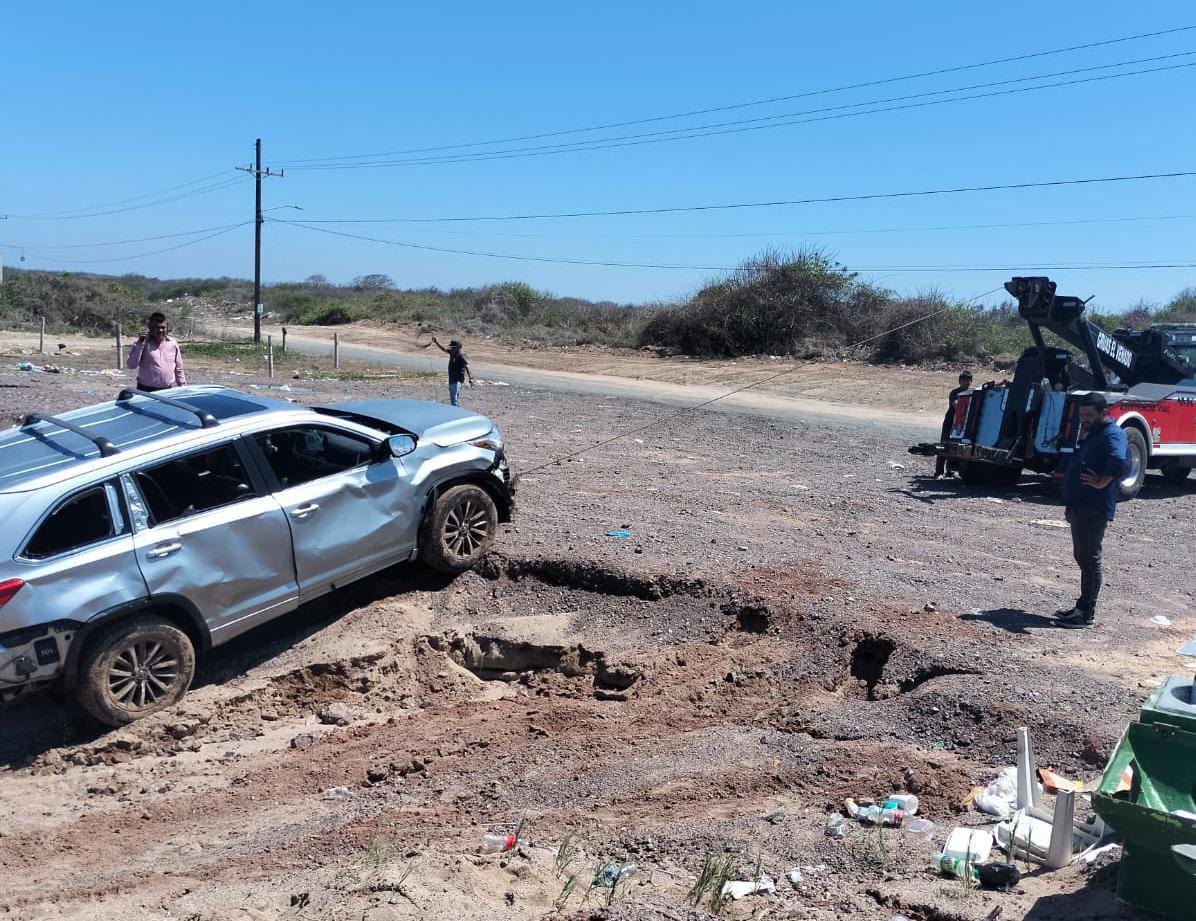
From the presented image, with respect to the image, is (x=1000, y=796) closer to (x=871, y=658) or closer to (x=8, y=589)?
(x=871, y=658)

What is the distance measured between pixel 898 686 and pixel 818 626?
0.90m

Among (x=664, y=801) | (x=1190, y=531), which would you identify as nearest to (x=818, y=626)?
(x=664, y=801)

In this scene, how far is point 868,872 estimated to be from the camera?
4.47m

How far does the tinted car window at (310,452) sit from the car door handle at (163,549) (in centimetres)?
91

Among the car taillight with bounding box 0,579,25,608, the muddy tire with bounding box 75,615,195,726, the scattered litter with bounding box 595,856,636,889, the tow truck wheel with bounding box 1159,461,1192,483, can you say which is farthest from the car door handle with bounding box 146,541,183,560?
the tow truck wheel with bounding box 1159,461,1192,483

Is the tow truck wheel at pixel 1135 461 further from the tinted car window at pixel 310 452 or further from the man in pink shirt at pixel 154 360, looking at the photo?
the man in pink shirt at pixel 154 360

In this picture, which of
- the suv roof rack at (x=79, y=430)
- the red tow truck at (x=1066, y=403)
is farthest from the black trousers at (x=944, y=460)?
the suv roof rack at (x=79, y=430)

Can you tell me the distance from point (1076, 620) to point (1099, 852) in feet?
11.1

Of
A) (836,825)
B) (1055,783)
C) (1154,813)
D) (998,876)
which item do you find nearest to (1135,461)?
(1055,783)

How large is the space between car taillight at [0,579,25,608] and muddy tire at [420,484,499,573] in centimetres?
297

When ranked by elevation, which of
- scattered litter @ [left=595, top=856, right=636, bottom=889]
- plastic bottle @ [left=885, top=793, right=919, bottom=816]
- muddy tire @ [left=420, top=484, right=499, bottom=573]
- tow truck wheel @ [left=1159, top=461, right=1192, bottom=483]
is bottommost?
scattered litter @ [left=595, top=856, right=636, bottom=889]

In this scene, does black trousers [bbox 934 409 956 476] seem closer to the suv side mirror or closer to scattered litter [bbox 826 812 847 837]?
the suv side mirror

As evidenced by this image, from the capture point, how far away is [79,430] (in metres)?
6.76

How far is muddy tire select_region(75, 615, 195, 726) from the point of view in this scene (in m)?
5.96
